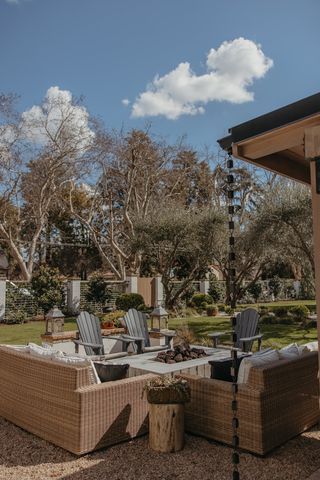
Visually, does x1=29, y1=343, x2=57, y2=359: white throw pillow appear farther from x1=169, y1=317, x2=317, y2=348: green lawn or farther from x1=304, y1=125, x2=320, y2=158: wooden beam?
x1=169, y1=317, x2=317, y2=348: green lawn

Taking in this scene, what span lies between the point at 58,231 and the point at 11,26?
69.1 ft

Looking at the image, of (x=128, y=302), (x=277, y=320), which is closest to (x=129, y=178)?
(x=128, y=302)

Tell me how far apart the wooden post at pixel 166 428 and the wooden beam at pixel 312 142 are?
236 centimetres

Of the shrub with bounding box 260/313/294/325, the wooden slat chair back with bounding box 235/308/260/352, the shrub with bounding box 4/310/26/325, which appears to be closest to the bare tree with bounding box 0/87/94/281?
the shrub with bounding box 4/310/26/325

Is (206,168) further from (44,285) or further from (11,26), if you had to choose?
(11,26)

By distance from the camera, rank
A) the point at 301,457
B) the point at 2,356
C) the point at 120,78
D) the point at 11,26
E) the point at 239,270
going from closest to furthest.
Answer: the point at 301,457
the point at 2,356
the point at 11,26
the point at 120,78
the point at 239,270

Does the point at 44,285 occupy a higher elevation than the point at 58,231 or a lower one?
lower

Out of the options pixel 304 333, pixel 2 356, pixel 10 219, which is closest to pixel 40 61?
pixel 2 356

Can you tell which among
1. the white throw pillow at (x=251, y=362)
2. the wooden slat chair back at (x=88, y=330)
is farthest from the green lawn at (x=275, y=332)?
the white throw pillow at (x=251, y=362)

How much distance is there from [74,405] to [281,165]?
2.86m

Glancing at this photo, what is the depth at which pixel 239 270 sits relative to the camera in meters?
17.5

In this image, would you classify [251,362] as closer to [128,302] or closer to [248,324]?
[248,324]

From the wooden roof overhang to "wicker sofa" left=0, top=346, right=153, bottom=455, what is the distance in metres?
2.32

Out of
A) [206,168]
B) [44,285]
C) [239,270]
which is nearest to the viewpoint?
[44,285]
